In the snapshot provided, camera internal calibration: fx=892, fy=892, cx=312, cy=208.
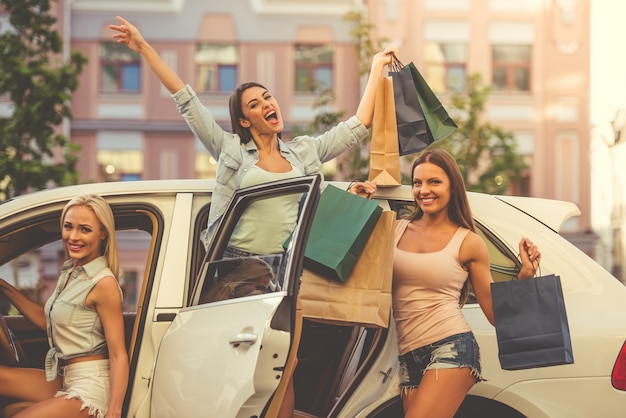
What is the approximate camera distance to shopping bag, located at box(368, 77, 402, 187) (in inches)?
155

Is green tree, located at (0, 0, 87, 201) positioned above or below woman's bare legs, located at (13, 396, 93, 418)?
above

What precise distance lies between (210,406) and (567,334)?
136 centimetres

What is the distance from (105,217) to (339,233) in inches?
39.8

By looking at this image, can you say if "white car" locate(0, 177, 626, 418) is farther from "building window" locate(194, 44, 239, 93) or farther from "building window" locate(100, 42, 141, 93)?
"building window" locate(100, 42, 141, 93)

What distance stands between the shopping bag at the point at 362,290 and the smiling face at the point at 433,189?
153 millimetres

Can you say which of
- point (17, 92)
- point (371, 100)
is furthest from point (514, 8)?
point (371, 100)

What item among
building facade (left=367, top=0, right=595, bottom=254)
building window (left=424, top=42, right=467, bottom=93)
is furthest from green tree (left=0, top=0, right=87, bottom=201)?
building window (left=424, top=42, right=467, bottom=93)

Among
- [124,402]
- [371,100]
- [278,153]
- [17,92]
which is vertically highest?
[17,92]

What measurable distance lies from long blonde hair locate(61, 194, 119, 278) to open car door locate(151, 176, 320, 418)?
1.32 feet

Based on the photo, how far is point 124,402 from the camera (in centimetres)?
367

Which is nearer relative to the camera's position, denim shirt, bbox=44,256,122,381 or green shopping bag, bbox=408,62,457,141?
denim shirt, bbox=44,256,122,381

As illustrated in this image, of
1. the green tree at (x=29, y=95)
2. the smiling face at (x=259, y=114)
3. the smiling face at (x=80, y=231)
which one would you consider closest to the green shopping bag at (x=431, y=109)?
the smiling face at (x=259, y=114)

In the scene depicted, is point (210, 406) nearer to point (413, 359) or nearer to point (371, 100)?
point (413, 359)

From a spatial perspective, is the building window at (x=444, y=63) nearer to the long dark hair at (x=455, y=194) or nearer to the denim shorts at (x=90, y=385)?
the long dark hair at (x=455, y=194)
